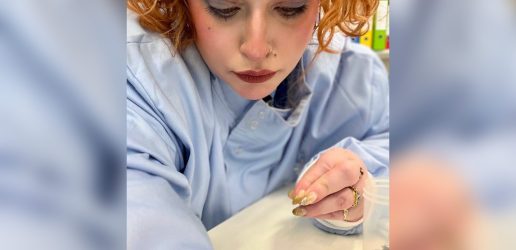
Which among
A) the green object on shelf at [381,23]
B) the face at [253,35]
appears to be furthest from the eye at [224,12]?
the green object on shelf at [381,23]

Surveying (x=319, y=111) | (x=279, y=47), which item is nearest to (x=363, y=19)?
(x=279, y=47)

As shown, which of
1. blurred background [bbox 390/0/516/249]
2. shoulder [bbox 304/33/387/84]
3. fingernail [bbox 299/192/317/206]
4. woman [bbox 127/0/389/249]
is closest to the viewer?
blurred background [bbox 390/0/516/249]

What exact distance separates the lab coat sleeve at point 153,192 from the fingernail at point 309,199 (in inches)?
4.9

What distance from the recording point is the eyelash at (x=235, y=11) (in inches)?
14.8

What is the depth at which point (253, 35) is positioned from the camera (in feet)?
1.21

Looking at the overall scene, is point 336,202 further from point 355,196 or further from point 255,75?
point 255,75

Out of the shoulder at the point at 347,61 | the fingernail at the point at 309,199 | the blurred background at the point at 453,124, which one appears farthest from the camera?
the shoulder at the point at 347,61

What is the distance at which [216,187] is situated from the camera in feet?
1.67

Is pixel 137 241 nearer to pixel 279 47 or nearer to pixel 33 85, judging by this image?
pixel 33 85

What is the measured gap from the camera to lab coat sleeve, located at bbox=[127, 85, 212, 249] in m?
0.27

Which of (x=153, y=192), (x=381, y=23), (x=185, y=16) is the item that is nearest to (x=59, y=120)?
(x=153, y=192)

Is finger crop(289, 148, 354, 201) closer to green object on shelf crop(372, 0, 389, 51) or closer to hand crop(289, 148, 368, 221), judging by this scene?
hand crop(289, 148, 368, 221)

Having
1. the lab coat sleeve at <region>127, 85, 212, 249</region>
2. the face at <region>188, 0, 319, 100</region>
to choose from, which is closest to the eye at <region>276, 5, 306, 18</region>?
the face at <region>188, 0, 319, 100</region>

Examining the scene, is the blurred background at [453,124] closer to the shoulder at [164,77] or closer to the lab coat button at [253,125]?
the shoulder at [164,77]
